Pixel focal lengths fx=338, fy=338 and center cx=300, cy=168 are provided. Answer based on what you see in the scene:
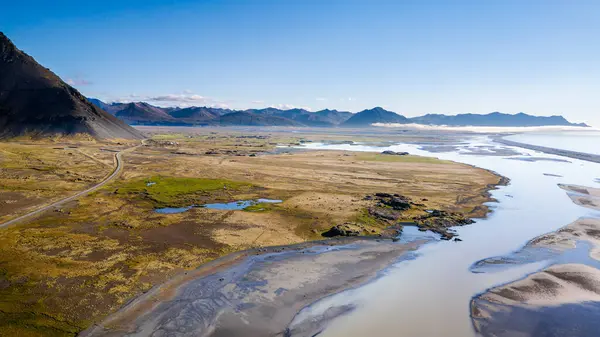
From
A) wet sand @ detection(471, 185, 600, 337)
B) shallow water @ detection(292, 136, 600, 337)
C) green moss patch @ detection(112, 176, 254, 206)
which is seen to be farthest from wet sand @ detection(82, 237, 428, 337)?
green moss patch @ detection(112, 176, 254, 206)

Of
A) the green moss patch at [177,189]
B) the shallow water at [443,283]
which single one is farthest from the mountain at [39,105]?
the shallow water at [443,283]

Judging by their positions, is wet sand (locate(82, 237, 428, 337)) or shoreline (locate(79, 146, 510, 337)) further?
wet sand (locate(82, 237, 428, 337))

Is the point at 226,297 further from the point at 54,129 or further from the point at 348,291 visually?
the point at 54,129

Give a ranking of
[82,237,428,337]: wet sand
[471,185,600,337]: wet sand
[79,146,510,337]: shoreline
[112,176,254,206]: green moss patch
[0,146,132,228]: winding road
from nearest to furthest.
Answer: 1. [79,146,510,337]: shoreline
2. [82,237,428,337]: wet sand
3. [471,185,600,337]: wet sand
4. [0,146,132,228]: winding road
5. [112,176,254,206]: green moss patch

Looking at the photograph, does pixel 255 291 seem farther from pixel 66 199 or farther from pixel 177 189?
pixel 66 199

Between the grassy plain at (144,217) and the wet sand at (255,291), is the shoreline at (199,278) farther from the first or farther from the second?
the grassy plain at (144,217)

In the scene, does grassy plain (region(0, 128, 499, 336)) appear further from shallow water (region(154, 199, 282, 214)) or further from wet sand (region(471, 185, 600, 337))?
wet sand (region(471, 185, 600, 337))

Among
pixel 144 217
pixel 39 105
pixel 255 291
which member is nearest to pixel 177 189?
pixel 144 217
